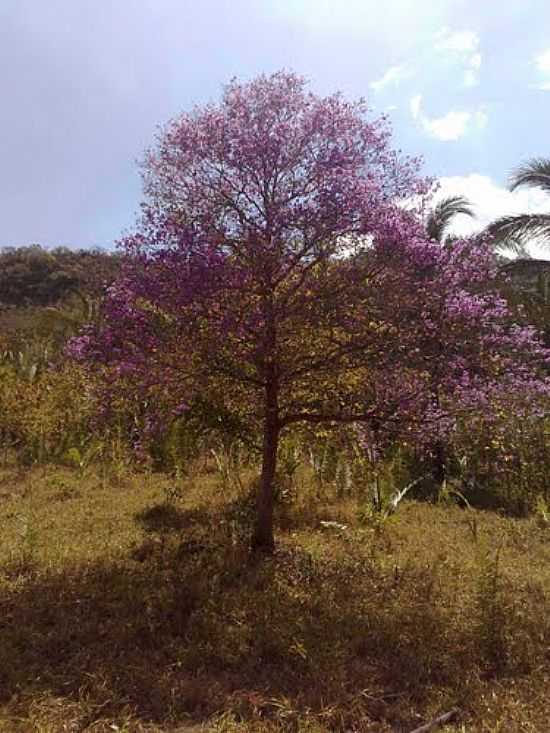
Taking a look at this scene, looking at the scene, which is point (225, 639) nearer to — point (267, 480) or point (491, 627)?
point (267, 480)

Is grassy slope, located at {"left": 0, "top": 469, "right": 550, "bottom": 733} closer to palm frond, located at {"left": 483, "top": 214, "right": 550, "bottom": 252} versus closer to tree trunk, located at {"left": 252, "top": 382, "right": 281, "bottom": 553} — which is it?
tree trunk, located at {"left": 252, "top": 382, "right": 281, "bottom": 553}

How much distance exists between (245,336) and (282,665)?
7.59 feet

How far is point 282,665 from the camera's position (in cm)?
399

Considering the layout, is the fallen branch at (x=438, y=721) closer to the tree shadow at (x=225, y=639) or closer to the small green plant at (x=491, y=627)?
the tree shadow at (x=225, y=639)

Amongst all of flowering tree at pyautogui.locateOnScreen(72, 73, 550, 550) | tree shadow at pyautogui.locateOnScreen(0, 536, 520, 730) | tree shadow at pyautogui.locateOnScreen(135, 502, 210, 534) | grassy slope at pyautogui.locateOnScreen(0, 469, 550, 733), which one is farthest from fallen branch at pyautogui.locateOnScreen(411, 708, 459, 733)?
tree shadow at pyautogui.locateOnScreen(135, 502, 210, 534)

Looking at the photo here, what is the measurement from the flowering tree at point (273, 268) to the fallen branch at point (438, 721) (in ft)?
7.14

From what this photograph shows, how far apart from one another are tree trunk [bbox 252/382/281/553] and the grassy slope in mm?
204

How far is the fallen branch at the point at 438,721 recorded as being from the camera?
3282 millimetres

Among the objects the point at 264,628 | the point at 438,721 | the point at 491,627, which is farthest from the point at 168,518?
the point at 438,721

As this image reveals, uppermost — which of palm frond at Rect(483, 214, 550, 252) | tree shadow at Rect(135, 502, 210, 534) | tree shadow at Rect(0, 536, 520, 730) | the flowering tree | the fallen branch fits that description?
palm frond at Rect(483, 214, 550, 252)

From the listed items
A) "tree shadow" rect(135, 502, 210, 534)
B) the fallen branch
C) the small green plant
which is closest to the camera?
the fallen branch

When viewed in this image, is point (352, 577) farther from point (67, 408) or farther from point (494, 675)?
point (67, 408)

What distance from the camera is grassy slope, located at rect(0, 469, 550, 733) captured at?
3.49m

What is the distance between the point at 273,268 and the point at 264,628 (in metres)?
2.63
